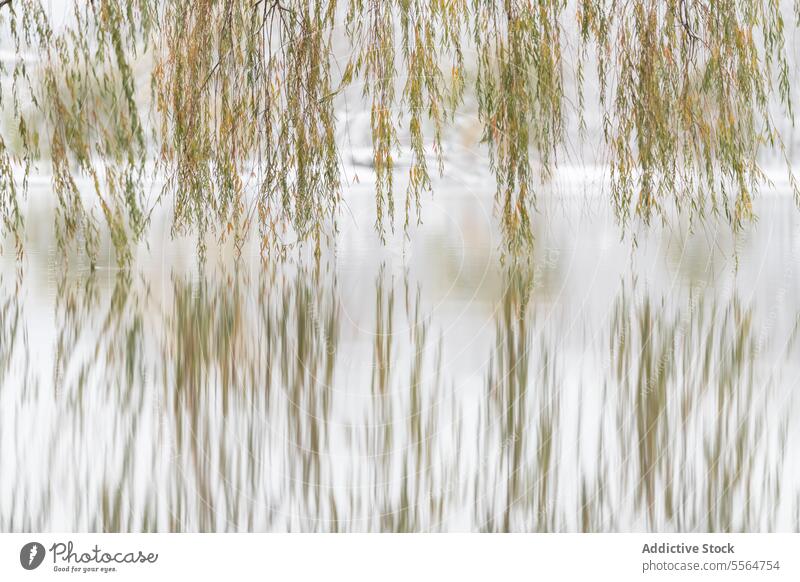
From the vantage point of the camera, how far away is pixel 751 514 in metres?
2.11

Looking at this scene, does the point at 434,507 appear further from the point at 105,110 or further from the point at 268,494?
the point at 105,110

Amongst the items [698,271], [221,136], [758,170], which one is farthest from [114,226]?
[698,271]

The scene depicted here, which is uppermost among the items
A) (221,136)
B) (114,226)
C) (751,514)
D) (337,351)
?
(221,136)

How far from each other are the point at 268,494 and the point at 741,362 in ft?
4.54
